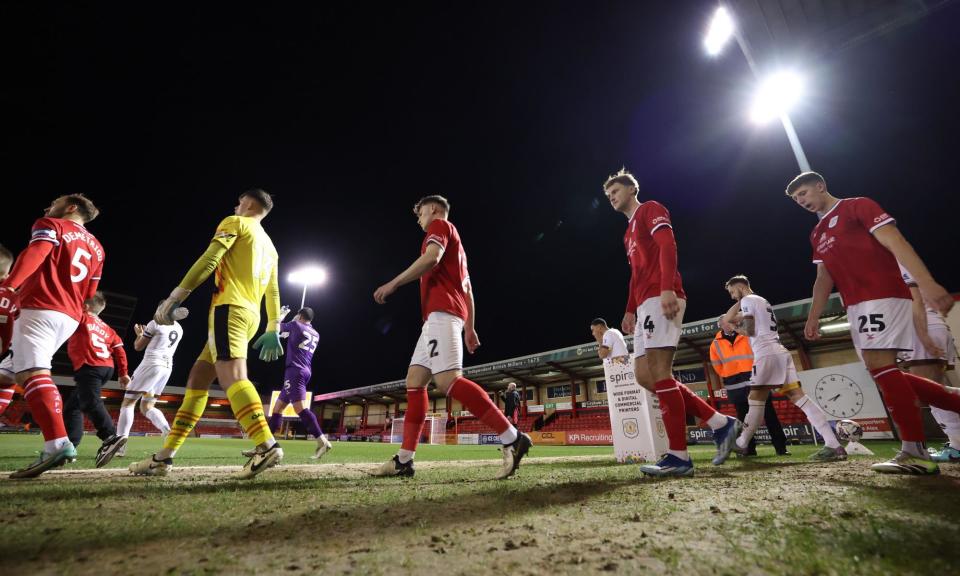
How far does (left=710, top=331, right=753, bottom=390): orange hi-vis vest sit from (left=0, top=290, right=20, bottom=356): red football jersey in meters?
8.06

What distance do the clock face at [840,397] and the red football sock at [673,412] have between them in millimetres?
10239

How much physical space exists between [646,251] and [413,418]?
8.29 feet

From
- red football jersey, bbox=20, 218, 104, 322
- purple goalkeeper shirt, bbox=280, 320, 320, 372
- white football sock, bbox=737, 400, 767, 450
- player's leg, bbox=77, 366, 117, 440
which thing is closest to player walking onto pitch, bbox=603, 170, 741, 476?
white football sock, bbox=737, 400, 767, 450

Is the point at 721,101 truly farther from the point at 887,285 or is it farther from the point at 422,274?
the point at 422,274

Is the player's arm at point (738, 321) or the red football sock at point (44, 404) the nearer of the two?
the red football sock at point (44, 404)

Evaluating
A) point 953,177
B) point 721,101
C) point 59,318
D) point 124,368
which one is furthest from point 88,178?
point 953,177

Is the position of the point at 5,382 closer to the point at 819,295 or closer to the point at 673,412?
the point at 673,412

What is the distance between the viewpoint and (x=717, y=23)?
8305mm

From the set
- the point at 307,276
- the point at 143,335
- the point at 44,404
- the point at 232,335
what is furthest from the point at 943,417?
the point at 307,276

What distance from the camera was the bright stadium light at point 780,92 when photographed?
8.22 metres

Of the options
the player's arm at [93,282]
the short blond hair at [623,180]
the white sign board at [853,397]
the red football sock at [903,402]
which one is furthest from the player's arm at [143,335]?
the white sign board at [853,397]

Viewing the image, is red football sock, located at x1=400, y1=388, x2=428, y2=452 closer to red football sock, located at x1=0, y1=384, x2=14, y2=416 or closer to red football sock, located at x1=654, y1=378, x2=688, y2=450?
red football sock, located at x1=654, y1=378, x2=688, y2=450

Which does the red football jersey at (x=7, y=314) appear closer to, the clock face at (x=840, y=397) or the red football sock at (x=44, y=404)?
the red football sock at (x=44, y=404)

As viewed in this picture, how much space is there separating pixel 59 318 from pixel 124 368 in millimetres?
3172
